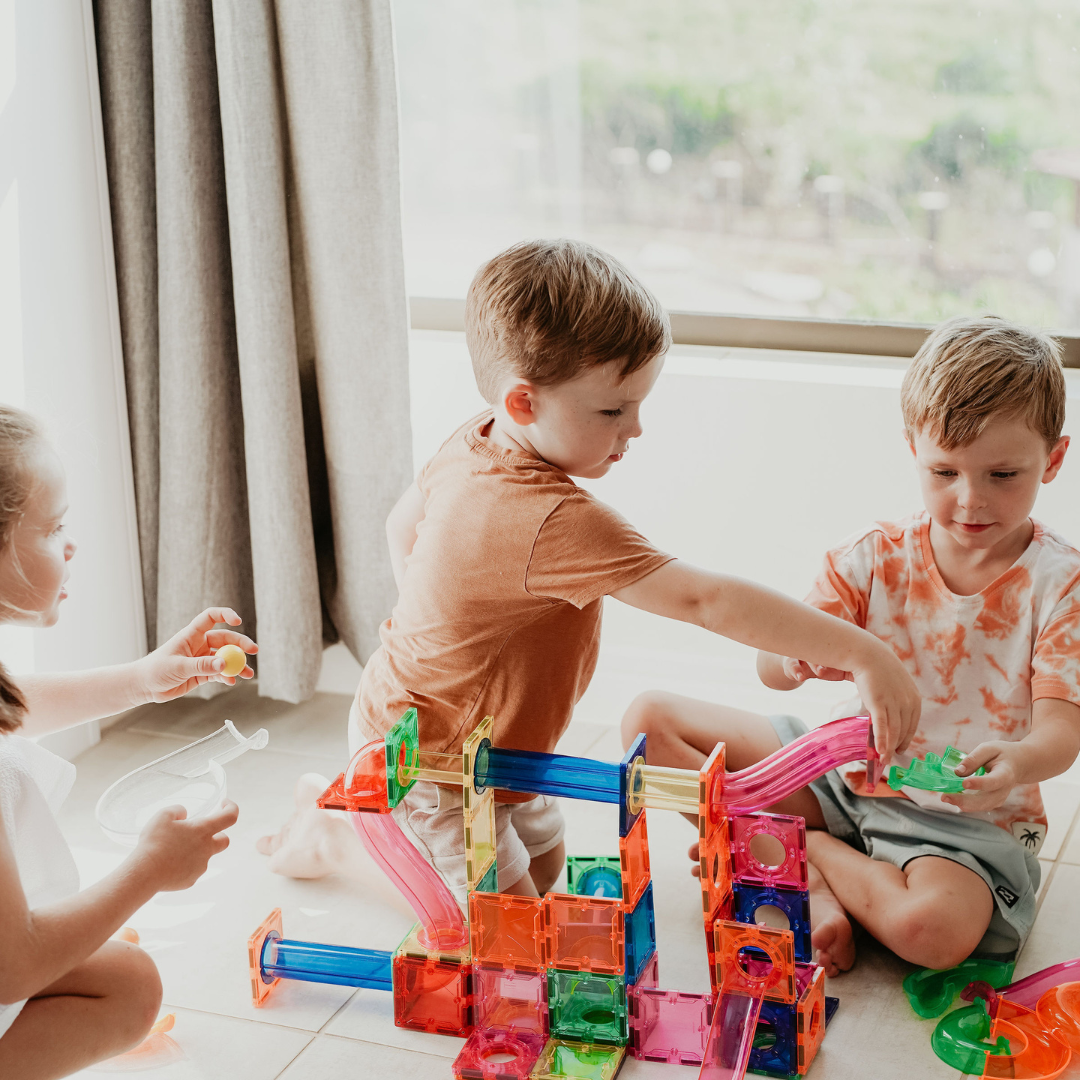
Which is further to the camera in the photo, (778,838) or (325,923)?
(325,923)

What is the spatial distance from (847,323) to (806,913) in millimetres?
1016

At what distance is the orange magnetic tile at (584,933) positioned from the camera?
1.15m

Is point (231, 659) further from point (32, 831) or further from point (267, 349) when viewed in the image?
point (267, 349)

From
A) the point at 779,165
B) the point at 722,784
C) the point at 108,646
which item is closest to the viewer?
the point at 722,784

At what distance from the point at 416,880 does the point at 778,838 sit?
13.6 inches

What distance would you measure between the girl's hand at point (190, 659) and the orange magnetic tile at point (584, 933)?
37cm

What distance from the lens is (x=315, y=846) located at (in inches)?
58.9

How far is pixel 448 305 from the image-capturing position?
208 cm

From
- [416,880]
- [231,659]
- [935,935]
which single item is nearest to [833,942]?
[935,935]

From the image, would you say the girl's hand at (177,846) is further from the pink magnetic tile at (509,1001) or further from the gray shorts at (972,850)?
the gray shorts at (972,850)

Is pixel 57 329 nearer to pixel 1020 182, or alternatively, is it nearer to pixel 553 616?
pixel 553 616

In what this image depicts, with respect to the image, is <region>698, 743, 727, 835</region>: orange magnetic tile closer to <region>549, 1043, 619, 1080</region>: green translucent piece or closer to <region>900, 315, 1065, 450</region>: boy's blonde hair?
Result: <region>549, 1043, 619, 1080</region>: green translucent piece

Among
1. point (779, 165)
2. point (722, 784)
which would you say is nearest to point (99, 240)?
point (779, 165)

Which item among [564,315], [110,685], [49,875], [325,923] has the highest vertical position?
[564,315]
